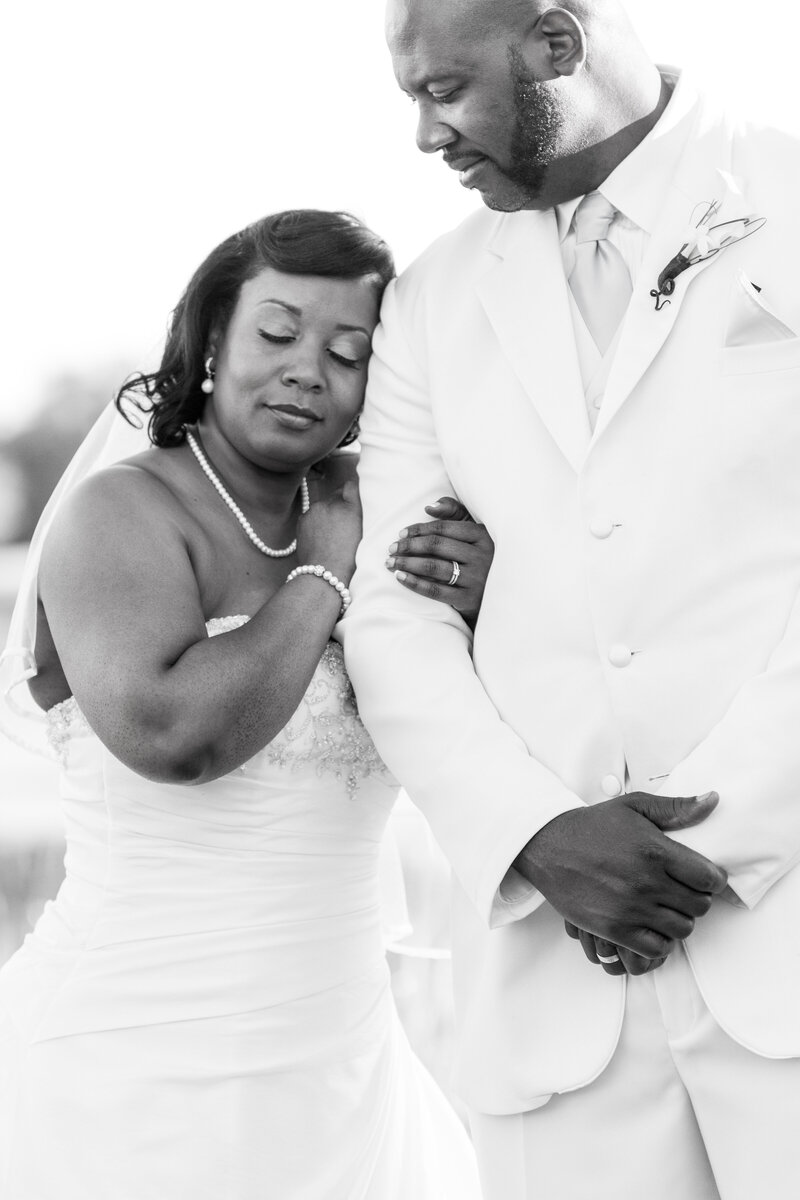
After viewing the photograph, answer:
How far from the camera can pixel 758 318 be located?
1726 millimetres

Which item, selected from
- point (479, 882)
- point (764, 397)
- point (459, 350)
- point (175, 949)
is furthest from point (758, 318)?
point (175, 949)

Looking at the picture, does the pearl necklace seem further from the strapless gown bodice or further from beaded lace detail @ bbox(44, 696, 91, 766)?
beaded lace detail @ bbox(44, 696, 91, 766)

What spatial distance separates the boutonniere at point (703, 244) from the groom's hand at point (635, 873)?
715mm

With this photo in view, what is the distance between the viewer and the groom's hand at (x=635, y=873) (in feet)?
5.16

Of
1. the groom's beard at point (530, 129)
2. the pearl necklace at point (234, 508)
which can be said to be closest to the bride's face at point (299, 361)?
the pearl necklace at point (234, 508)

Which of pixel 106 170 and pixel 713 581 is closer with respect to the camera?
pixel 713 581

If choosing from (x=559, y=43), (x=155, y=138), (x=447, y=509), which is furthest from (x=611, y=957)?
(x=155, y=138)

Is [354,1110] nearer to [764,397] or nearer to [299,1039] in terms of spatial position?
[299,1039]

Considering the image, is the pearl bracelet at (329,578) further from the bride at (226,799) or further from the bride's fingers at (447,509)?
the bride's fingers at (447,509)

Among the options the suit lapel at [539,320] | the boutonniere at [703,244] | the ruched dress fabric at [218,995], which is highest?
the boutonniere at [703,244]

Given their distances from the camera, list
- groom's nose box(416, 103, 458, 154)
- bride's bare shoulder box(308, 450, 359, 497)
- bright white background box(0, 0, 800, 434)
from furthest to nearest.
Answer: bright white background box(0, 0, 800, 434) → bride's bare shoulder box(308, 450, 359, 497) → groom's nose box(416, 103, 458, 154)

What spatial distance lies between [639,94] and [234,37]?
13.8 ft

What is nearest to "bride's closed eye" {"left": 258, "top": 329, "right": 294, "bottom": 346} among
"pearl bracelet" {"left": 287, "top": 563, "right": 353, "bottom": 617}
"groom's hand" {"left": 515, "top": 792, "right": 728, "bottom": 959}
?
"pearl bracelet" {"left": 287, "top": 563, "right": 353, "bottom": 617}

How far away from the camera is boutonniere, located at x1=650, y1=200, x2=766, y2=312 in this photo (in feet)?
5.88
